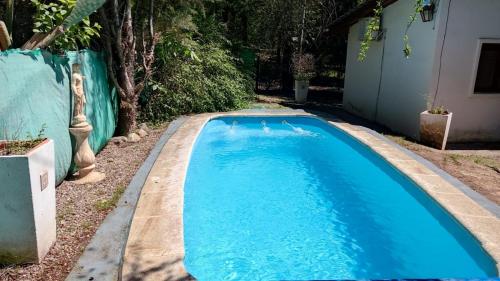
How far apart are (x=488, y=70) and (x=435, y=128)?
236 cm

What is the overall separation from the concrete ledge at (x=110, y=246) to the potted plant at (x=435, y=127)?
6.47m

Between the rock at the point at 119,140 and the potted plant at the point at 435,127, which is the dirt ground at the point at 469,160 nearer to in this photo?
the potted plant at the point at 435,127

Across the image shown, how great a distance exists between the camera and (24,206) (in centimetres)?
346

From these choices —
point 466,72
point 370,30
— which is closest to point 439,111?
point 466,72

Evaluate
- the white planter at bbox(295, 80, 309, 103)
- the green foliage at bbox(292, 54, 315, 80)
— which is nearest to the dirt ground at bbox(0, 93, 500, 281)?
the white planter at bbox(295, 80, 309, 103)

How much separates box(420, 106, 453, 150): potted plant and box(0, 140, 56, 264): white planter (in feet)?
25.8

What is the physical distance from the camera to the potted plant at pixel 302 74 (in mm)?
15452

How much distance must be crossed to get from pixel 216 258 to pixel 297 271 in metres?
0.95

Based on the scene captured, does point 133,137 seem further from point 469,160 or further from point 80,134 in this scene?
point 469,160

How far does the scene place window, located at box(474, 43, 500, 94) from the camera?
31.0 ft

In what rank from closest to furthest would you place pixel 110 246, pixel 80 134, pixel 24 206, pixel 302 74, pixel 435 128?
pixel 24 206 → pixel 110 246 → pixel 80 134 → pixel 435 128 → pixel 302 74

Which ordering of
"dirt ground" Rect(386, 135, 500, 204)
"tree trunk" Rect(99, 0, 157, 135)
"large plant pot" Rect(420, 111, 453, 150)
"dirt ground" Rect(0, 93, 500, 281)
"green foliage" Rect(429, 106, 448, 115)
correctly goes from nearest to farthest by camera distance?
"dirt ground" Rect(0, 93, 500, 281) → "dirt ground" Rect(386, 135, 500, 204) → "tree trunk" Rect(99, 0, 157, 135) → "large plant pot" Rect(420, 111, 453, 150) → "green foliage" Rect(429, 106, 448, 115)

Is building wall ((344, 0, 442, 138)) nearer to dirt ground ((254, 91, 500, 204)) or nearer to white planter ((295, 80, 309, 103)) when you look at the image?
dirt ground ((254, 91, 500, 204))

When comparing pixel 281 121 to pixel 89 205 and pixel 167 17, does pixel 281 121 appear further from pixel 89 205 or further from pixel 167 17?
pixel 89 205
